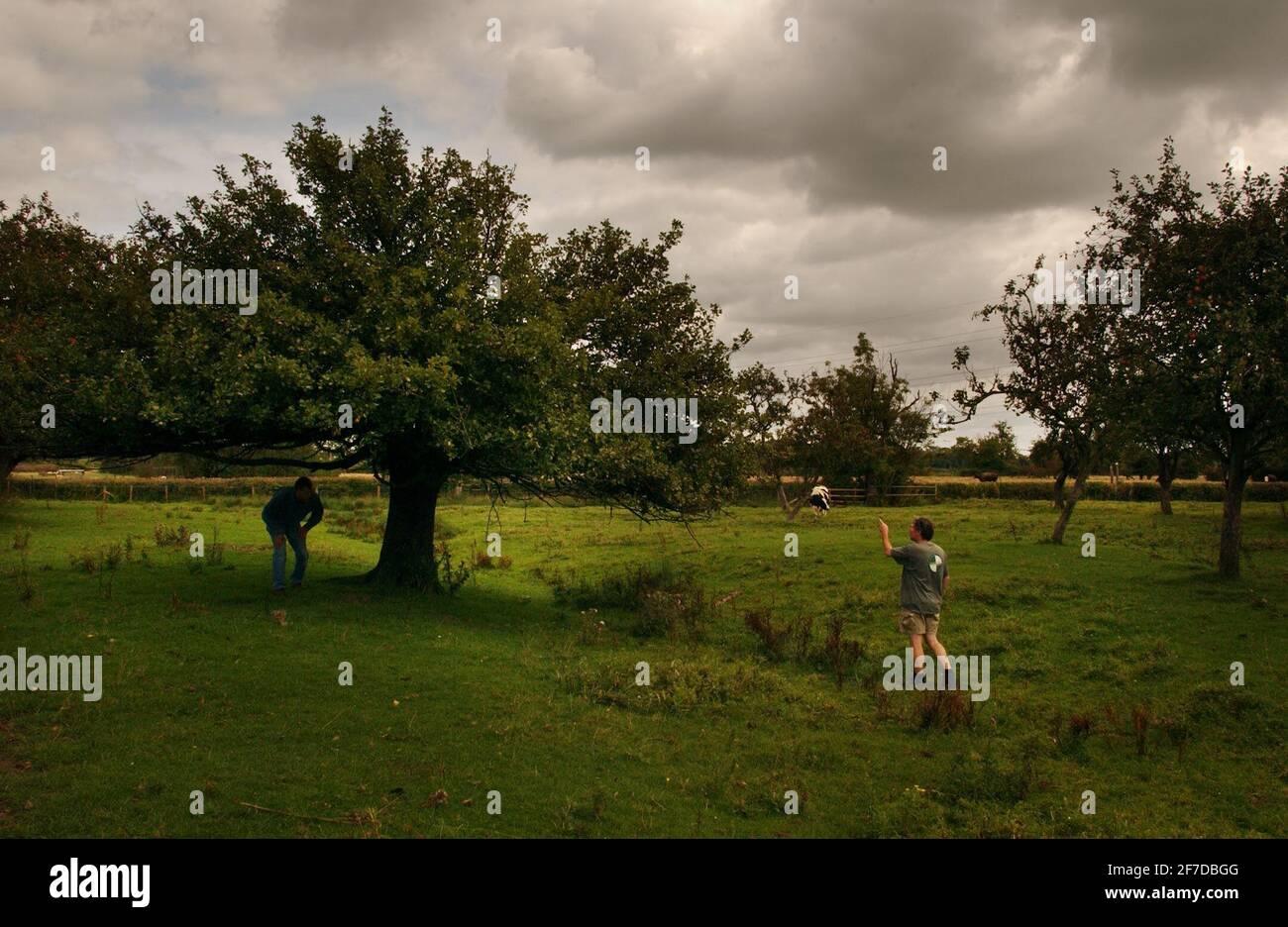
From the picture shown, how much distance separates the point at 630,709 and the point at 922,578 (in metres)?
5.21

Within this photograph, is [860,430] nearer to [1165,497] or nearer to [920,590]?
[1165,497]

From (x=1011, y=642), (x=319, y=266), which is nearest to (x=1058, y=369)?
(x=1011, y=642)

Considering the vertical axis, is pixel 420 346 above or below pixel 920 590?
above

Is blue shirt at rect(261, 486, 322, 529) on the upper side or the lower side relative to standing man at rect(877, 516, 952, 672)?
upper

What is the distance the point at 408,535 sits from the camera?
21203 mm

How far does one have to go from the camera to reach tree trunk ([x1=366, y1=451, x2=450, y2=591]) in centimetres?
2091

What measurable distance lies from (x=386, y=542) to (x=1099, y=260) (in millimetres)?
22047

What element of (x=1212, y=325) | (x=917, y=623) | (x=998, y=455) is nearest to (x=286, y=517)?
(x=917, y=623)

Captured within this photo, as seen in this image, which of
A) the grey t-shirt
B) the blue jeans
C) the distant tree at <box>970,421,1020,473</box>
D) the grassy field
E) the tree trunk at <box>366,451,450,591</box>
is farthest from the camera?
the distant tree at <box>970,421,1020,473</box>

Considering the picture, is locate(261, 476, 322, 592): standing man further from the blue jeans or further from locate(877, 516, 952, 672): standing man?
locate(877, 516, 952, 672): standing man

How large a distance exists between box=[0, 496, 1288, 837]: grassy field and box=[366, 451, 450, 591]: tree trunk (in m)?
0.96

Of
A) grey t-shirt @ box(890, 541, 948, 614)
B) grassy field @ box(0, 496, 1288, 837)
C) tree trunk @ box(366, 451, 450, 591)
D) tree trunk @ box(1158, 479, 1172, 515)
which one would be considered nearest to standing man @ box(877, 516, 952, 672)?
grey t-shirt @ box(890, 541, 948, 614)

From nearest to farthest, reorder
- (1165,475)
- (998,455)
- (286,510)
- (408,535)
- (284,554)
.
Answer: (286,510) < (284,554) < (408,535) < (1165,475) < (998,455)

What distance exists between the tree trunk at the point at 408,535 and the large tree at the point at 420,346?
47 mm
